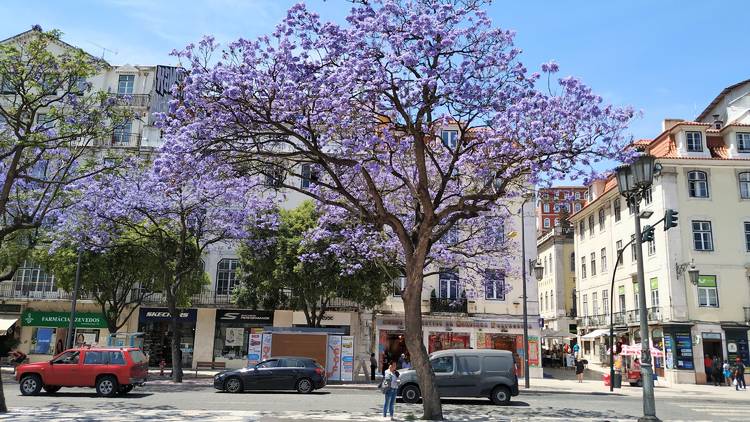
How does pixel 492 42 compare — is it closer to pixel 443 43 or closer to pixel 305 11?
pixel 443 43

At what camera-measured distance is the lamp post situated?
10352mm

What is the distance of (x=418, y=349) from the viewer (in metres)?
13.8

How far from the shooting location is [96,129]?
16312mm

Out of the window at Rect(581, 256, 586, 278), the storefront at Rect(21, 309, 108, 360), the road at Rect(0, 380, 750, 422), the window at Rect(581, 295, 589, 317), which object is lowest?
the road at Rect(0, 380, 750, 422)

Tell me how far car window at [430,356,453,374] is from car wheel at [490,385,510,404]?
156 centimetres

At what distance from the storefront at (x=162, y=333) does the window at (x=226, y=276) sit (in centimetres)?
208

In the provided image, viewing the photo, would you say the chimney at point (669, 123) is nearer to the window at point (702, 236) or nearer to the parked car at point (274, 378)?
the window at point (702, 236)

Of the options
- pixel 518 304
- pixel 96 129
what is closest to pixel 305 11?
pixel 96 129

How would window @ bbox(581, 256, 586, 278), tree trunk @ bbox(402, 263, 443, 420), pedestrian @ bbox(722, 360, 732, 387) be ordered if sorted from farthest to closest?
window @ bbox(581, 256, 586, 278), pedestrian @ bbox(722, 360, 732, 387), tree trunk @ bbox(402, 263, 443, 420)

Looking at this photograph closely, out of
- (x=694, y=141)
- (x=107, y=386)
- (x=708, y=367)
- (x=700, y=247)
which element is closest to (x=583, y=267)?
(x=700, y=247)

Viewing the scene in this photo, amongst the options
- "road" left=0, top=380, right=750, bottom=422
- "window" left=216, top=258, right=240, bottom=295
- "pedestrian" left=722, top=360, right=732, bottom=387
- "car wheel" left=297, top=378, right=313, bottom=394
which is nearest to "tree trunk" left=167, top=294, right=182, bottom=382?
"road" left=0, top=380, right=750, bottom=422

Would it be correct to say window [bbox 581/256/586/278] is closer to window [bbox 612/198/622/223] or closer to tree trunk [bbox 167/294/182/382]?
window [bbox 612/198/622/223]

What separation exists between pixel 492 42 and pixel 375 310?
70.4 feet

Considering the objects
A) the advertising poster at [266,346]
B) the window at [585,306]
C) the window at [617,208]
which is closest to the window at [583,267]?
the window at [585,306]
